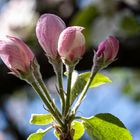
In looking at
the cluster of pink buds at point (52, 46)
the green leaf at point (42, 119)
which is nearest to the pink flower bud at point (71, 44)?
the cluster of pink buds at point (52, 46)

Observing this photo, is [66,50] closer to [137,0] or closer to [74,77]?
[74,77]

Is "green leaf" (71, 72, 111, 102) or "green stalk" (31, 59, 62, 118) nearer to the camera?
"green stalk" (31, 59, 62, 118)

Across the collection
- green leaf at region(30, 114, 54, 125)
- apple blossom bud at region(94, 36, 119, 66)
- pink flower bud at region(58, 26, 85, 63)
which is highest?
pink flower bud at region(58, 26, 85, 63)

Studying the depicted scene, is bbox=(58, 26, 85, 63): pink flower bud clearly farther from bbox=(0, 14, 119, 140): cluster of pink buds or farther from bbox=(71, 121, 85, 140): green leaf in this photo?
bbox=(71, 121, 85, 140): green leaf

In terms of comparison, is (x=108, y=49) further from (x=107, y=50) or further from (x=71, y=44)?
(x=71, y=44)

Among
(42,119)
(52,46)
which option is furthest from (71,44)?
(42,119)

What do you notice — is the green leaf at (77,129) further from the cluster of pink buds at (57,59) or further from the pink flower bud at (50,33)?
the pink flower bud at (50,33)

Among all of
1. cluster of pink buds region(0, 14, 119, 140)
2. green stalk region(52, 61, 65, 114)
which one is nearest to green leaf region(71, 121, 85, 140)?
cluster of pink buds region(0, 14, 119, 140)

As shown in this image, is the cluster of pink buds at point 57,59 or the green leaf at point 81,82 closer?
the cluster of pink buds at point 57,59
